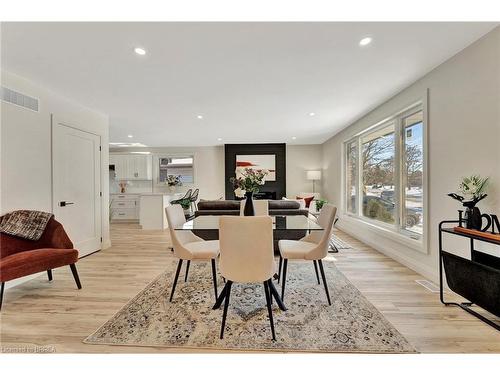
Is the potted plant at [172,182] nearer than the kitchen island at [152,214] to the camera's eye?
No

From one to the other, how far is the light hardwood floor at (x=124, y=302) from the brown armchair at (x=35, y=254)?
0.81ft

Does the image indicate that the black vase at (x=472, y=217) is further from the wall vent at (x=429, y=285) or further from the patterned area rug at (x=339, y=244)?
the patterned area rug at (x=339, y=244)

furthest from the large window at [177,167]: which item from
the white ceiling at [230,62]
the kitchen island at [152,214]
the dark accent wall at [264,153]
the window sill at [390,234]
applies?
the window sill at [390,234]

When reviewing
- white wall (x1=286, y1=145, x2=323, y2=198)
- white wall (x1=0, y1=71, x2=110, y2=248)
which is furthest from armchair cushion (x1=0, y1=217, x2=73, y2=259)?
white wall (x1=286, y1=145, x2=323, y2=198)

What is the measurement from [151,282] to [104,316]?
0.72 metres

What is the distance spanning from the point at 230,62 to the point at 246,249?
6.32ft

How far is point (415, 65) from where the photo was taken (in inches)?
98.3

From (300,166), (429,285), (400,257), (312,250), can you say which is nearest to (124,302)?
(312,250)

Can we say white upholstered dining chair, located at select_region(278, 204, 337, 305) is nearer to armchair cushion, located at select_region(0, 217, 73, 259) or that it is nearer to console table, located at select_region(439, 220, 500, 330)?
console table, located at select_region(439, 220, 500, 330)

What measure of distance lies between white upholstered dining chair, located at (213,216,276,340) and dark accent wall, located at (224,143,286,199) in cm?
575

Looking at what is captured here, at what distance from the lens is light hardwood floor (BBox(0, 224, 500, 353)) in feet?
5.50

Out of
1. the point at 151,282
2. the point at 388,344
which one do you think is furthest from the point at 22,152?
the point at 388,344

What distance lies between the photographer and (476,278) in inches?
70.8

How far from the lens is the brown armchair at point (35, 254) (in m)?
2.14
